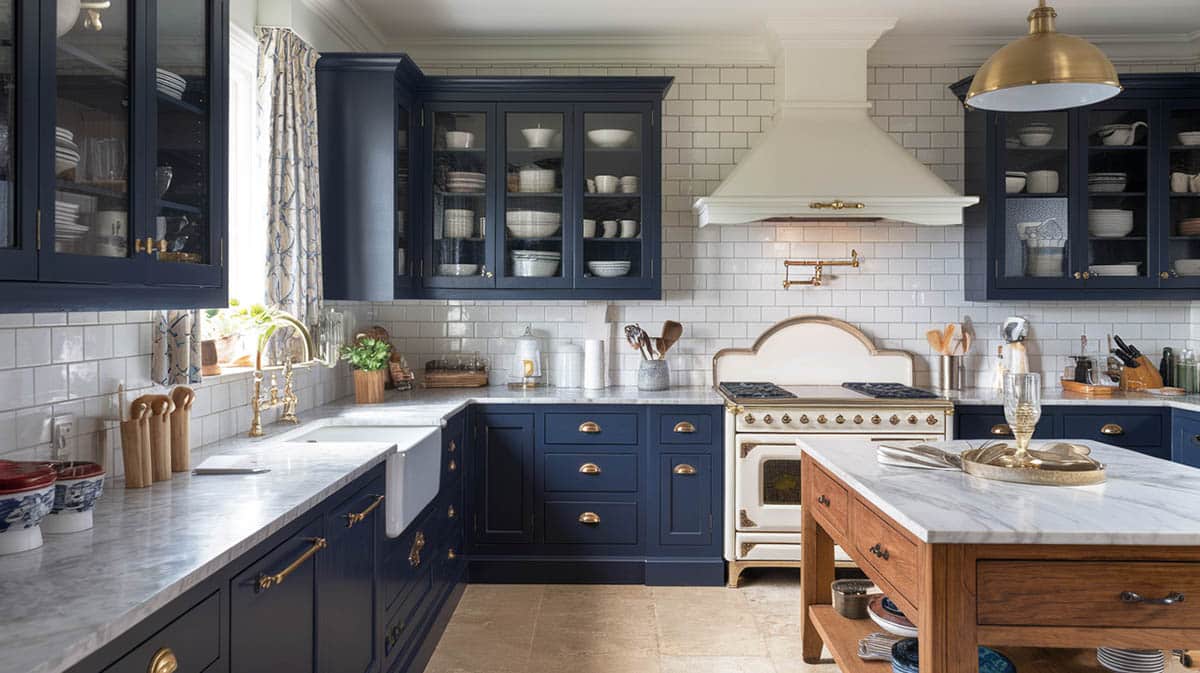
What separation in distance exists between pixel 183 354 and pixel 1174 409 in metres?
4.56

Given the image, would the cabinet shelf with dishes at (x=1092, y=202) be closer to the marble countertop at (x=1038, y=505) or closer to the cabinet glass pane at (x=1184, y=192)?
the cabinet glass pane at (x=1184, y=192)

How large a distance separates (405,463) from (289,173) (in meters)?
1.43

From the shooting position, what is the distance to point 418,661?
3410 mm

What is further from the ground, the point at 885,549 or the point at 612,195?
the point at 612,195

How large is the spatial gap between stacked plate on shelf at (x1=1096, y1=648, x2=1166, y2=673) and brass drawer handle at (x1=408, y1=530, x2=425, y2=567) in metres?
2.28

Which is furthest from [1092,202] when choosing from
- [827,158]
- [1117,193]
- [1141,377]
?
[827,158]

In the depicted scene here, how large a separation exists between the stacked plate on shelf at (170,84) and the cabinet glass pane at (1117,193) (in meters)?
4.49

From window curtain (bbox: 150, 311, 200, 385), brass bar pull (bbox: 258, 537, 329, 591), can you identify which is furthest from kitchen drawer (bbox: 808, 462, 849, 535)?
window curtain (bbox: 150, 311, 200, 385)

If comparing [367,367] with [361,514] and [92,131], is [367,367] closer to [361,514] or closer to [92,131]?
[361,514]

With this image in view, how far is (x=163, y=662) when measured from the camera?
152cm

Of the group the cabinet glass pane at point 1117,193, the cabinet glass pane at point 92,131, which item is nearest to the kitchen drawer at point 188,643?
the cabinet glass pane at point 92,131

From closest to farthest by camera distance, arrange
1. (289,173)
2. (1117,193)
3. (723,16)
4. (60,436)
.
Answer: (60,436) < (289,173) < (723,16) < (1117,193)

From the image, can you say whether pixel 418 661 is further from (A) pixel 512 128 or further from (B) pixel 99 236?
(A) pixel 512 128

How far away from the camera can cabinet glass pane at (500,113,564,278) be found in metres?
4.79
